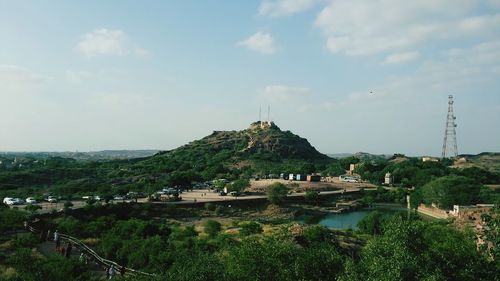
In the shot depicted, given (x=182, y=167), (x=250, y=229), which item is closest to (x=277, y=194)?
(x=250, y=229)

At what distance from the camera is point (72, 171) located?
12812cm

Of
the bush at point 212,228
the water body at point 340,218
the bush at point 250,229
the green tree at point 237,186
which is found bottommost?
the water body at point 340,218

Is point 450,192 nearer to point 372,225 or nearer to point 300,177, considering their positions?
point 372,225

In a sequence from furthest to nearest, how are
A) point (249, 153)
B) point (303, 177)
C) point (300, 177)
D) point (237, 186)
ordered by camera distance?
1. point (249, 153)
2. point (303, 177)
3. point (300, 177)
4. point (237, 186)

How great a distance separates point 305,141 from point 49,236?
171615 millimetres

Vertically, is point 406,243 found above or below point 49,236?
above

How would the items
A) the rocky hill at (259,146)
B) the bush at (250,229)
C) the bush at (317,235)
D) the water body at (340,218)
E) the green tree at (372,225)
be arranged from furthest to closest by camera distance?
the rocky hill at (259,146), the water body at (340,218), the green tree at (372,225), the bush at (250,229), the bush at (317,235)

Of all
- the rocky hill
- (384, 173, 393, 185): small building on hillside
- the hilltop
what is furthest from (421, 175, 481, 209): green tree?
the rocky hill

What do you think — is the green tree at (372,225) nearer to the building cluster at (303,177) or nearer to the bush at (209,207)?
the bush at (209,207)

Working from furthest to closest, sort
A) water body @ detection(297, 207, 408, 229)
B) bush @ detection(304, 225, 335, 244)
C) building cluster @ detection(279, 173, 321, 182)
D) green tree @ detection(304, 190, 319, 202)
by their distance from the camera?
building cluster @ detection(279, 173, 321, 182)
green tree @ detection(304, 190, 319, 202)
water body @ detection(297, 207, 408, 229)
bush @ detection(304, 225, 335, 244)

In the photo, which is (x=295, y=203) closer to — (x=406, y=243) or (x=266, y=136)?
(x=406, y=243)

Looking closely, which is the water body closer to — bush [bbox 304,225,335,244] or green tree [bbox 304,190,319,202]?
green tree [bbox 304,190,319,202]

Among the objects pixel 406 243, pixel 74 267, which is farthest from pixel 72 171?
pixel 406 243

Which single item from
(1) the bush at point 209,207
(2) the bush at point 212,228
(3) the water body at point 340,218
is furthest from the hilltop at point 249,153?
(2) the bush at point 212,228
